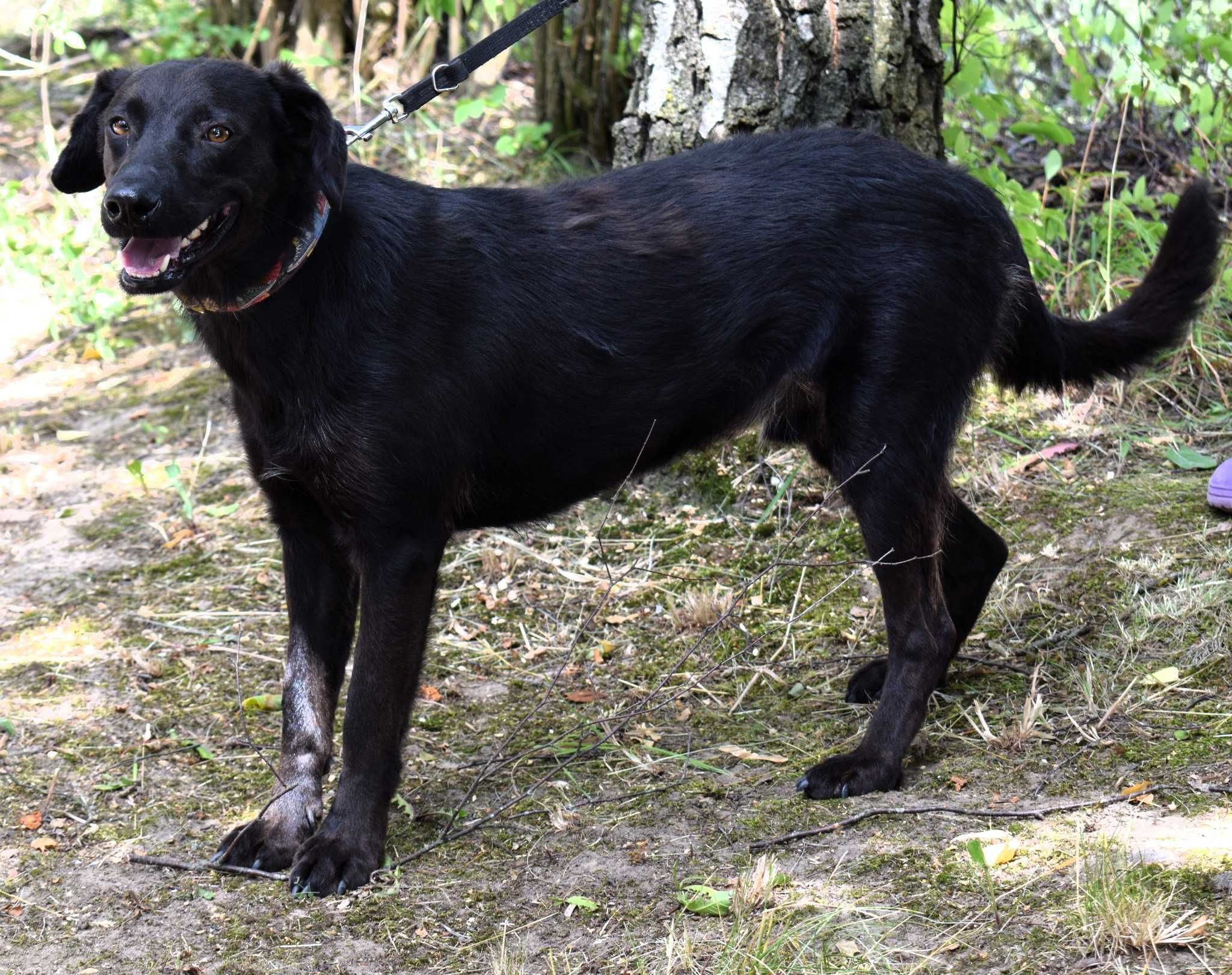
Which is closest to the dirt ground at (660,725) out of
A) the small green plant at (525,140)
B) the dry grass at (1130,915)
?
the dry grass at (1130,915)

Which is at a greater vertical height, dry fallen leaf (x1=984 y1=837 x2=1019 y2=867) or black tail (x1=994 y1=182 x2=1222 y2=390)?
black tail (x1=994 y1=182 x2=1222 y2=390)

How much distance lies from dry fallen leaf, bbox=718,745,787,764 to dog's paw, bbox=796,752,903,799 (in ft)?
0.59

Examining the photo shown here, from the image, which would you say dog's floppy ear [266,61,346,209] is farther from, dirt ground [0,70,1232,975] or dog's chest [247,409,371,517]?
dirt ground [0,70,1232,975]

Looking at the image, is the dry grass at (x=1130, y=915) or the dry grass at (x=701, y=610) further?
the dry grass at (x=701, y=610)

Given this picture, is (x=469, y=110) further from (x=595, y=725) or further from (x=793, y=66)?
(x=595, y=725)

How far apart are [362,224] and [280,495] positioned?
633 mm

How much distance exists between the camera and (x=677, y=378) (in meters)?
3.22

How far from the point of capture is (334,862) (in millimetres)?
2797

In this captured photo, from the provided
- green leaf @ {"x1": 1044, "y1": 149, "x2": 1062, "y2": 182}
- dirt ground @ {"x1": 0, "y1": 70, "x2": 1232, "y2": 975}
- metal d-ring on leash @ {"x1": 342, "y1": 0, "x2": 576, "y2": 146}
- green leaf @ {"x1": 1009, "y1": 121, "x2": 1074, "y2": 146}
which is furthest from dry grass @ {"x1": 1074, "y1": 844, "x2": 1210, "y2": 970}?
green leaf @ {"x1": 1009, "y1": 121, "x2": 1074, "y2": 146}

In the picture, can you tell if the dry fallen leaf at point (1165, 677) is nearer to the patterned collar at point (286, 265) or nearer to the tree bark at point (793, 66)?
the tree bark at point (793, 66)

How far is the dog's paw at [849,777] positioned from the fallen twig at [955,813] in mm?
170

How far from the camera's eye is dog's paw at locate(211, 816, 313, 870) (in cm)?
289

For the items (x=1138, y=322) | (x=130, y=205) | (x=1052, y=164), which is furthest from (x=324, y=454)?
(x=1052, y=164)

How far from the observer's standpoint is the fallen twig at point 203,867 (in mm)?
2838
